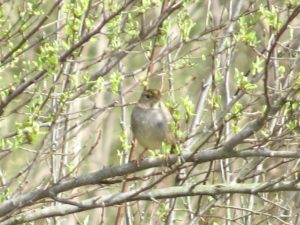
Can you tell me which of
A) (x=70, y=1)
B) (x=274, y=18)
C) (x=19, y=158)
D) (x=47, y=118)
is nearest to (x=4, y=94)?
(x=47, y=118)

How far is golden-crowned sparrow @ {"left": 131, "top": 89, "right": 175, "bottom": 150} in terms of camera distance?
5211 mm

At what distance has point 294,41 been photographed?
471cm

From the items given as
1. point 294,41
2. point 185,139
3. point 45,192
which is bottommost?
point 45,192

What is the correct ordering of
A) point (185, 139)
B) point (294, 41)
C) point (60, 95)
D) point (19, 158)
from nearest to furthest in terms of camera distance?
1. point (185, 139)
2. point (60, 95)
3. point (294, 41)
4. point (19, 158)

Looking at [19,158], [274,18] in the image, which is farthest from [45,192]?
[19,158]

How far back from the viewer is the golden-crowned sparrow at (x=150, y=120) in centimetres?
521

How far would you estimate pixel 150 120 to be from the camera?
533 centimetres

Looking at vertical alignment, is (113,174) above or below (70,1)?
below

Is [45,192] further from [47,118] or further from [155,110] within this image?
[155,110]

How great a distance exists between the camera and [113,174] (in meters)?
4.05

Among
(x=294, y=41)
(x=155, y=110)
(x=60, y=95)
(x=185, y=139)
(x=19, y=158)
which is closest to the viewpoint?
(x=185, y=139)

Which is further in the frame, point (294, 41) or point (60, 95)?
point (294, 41)

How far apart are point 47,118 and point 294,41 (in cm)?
140

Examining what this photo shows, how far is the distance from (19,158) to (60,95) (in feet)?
12.1
